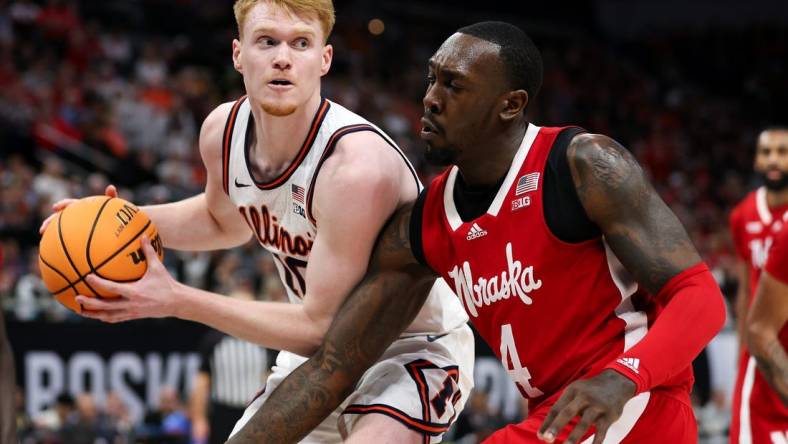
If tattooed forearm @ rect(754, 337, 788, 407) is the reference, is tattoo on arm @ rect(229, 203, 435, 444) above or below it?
above

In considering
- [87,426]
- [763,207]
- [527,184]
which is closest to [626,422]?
[527,184]

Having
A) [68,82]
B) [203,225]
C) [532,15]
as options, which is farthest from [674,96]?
[203,225]

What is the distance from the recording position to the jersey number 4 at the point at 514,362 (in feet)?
11.5

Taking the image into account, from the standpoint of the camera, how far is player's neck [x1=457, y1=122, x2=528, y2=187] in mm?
3525

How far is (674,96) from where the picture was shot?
22625mm

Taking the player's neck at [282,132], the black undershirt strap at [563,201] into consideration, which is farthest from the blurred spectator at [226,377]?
the black undershirt strap at [563,201]

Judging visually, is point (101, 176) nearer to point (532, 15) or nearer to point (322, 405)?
point (322, 405)

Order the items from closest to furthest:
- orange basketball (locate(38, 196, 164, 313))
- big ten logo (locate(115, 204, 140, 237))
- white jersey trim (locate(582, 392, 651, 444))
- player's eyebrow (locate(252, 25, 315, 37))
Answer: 1. white jersey trim (locate(582, 392, 651, 444))
2. orange basketball (locate(38, 196, 164, 313))
3. big ten logo (locate(115, 204, 140, 237))
4. player's eyebrow (locate(252, 25, 315, 37))

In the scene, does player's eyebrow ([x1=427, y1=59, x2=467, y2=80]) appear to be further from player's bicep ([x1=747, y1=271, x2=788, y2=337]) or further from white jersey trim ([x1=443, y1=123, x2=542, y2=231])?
player's bicep ([x1=747, y1=271, x2=788, y2=337])

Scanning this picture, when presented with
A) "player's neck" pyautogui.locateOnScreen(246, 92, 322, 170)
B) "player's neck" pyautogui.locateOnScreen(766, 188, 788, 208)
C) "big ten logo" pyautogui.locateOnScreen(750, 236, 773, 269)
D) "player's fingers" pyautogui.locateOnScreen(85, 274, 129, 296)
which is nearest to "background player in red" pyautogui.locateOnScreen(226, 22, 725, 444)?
"player's neck" pyautogui.locateOnScreen(246, 92, 322, 170)

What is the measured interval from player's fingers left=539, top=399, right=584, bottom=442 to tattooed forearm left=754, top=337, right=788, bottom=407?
2162 mm

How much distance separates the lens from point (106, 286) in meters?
3.58

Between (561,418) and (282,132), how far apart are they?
5.57ft

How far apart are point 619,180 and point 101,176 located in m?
10.0
